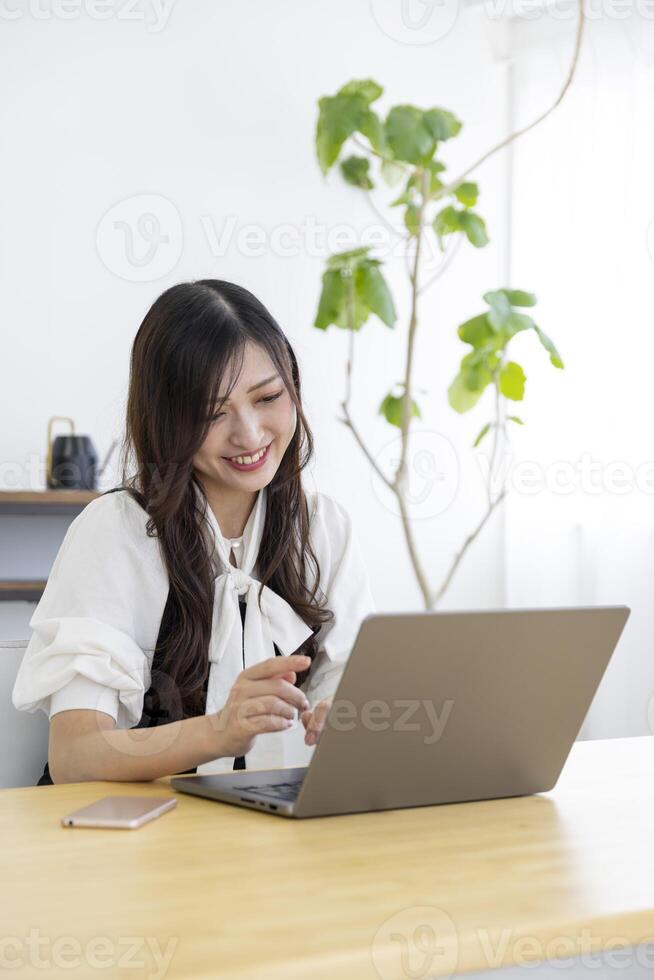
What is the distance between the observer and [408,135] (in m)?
1.65

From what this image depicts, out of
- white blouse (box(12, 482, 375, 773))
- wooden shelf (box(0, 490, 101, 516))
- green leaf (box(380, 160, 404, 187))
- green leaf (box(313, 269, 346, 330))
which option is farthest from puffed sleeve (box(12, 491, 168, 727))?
wooden shelf (box(0, 490, 101, 516))

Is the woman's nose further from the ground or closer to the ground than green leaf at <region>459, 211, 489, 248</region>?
closer to the ground

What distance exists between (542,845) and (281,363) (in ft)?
3.21

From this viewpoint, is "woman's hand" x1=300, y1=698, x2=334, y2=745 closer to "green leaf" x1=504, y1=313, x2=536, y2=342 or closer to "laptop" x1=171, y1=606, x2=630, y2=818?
"laptop" x1=171, y1=606, x2=630, y2=818

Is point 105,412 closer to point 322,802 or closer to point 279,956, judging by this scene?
point 322,802

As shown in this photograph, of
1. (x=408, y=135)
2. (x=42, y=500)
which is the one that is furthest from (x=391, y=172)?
(x=42, y=500)

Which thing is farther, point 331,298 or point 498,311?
point 331,298

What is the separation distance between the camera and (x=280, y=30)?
4285mm

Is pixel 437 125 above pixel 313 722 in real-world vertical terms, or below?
above

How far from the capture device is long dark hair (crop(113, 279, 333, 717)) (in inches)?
65.9

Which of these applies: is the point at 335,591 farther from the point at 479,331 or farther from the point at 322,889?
the point at 322,889

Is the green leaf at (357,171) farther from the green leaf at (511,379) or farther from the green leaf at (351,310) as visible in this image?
the green leaf at (511,379)

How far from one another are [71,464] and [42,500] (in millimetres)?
171

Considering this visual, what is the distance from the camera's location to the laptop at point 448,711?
1066 mm
